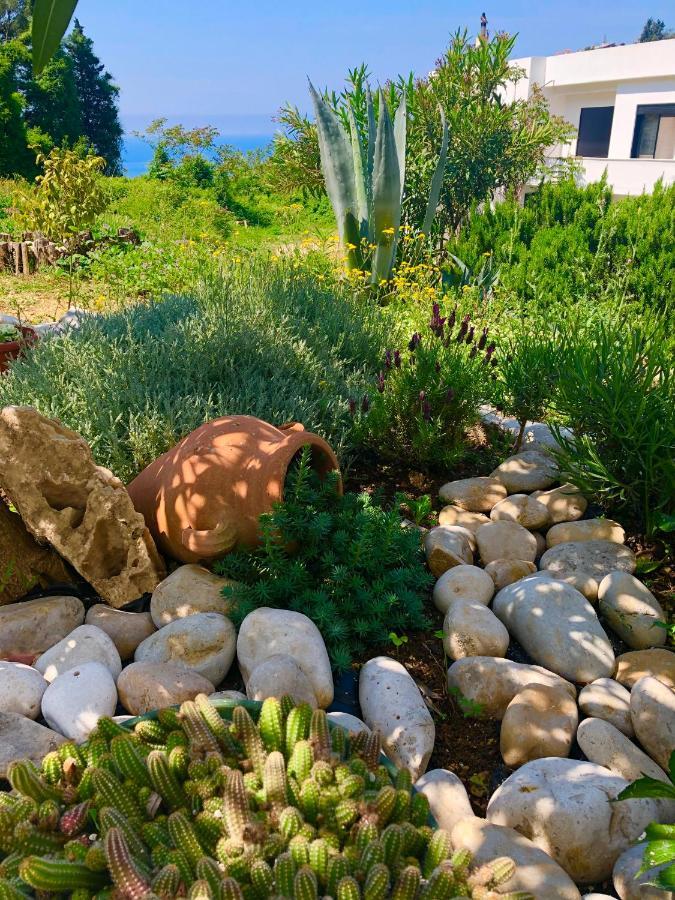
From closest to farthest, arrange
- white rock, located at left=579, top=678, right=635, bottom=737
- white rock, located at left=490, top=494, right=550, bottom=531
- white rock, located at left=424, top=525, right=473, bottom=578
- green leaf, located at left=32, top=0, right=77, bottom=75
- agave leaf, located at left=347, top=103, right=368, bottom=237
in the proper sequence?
green leaf, located at left=32, top=0, right=77, bottom=75, white rock, located at left=579, top=678, right=635, bottom=737, white rock, located at left=424, top=525, right=473, bottom=578, white rock, located at left=490, top=494, right=550, bottom=531, agave leaf, located at left=347, top=103, right=368, bottom=237

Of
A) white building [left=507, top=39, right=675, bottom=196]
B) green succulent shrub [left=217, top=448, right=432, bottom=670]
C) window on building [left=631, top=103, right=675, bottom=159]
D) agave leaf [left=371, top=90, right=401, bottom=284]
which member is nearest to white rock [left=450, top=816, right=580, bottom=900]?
green succulent shrub [left=217, top=448, right=432, bottom=670]

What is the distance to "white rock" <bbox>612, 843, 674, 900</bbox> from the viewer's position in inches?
73.6

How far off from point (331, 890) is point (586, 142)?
30280mm

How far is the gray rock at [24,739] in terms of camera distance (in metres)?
2.18

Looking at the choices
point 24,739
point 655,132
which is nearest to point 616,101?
point 655,132

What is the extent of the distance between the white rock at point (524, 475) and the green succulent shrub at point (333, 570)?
1.05 m

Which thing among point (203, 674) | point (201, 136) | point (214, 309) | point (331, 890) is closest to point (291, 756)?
point (331, 890)

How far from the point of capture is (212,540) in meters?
2.96

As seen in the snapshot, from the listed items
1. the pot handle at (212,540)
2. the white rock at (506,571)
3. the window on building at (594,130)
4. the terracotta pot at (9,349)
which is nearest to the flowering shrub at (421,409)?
the white rock at (506,571)

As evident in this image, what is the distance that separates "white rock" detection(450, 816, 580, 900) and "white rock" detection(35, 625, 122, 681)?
134 centimetres

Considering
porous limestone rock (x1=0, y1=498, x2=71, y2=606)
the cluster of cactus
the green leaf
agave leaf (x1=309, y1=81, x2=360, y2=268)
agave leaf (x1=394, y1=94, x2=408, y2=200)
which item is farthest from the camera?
agave leaf (x1=394, y1=94, x2=408, y2=200)

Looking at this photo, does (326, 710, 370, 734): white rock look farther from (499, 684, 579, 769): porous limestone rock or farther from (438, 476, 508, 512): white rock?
(438, 476, 508, 512): white rock

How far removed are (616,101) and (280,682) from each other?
27.5 meters

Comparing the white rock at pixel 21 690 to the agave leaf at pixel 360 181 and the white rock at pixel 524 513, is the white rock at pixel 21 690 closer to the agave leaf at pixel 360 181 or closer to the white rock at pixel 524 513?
the white rock at pixel 524 513
